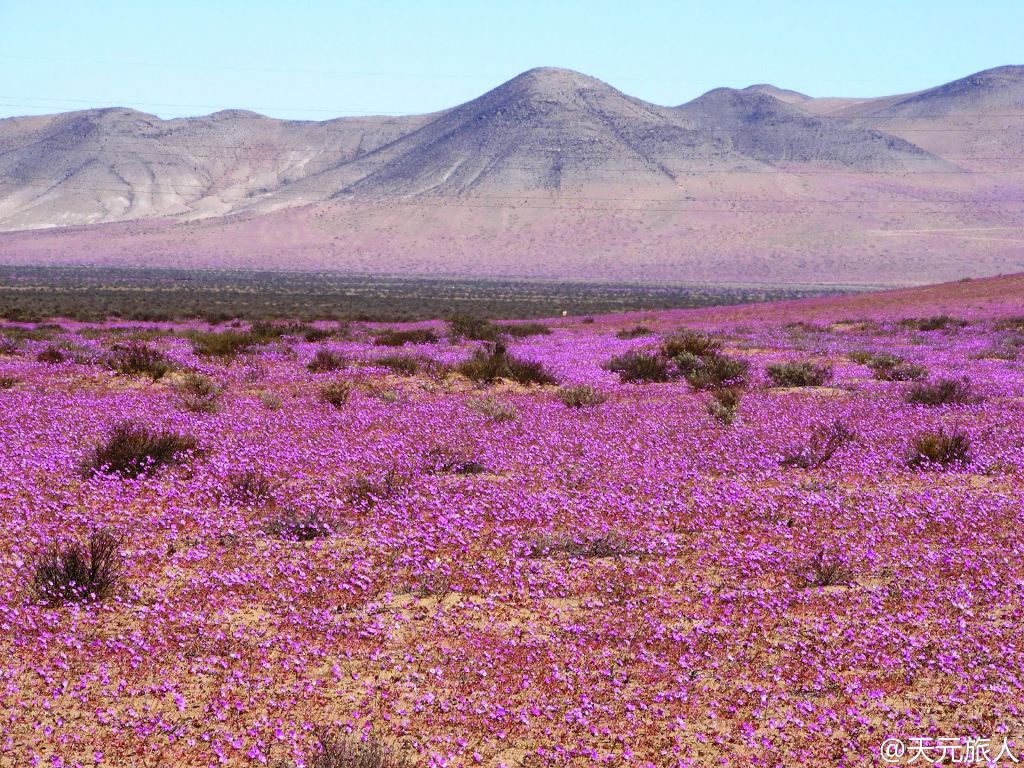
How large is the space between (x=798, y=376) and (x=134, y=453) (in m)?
12.9

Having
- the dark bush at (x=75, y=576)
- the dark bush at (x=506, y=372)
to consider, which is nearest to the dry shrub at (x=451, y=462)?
the dark bush at (x=75, y=576)

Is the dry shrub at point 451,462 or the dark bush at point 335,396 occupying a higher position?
the dark bush at point 335,396

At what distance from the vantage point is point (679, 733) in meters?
4.68

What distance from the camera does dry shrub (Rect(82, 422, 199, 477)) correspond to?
9.12 m

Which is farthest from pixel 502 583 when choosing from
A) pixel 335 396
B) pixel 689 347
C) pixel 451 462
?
pixel 689 347

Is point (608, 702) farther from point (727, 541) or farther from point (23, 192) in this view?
point (23, 192)

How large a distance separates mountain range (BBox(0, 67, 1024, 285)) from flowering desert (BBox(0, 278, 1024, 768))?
11645 cm

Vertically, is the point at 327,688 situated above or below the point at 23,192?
below

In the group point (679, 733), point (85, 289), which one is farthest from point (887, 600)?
point (85, 289)

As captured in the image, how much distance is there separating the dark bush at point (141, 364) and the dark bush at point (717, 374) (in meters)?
10.5

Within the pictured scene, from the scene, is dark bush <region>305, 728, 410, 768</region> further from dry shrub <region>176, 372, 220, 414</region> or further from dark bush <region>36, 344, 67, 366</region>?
dark bush <region>36, 344, 67, 366</region>

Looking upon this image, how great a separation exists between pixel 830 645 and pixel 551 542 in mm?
2425

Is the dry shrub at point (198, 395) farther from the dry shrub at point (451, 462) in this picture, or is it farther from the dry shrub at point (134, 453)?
the dry shrub at point (451, 462)

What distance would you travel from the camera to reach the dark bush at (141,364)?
18.1 meters
